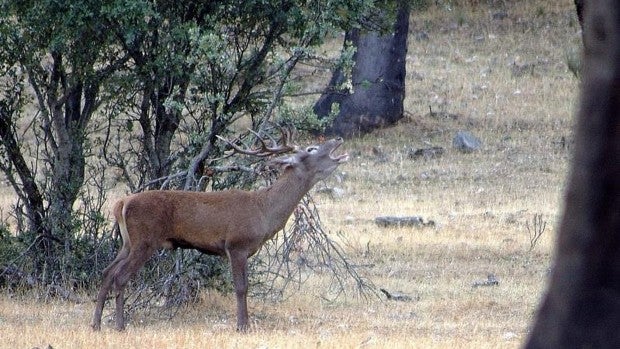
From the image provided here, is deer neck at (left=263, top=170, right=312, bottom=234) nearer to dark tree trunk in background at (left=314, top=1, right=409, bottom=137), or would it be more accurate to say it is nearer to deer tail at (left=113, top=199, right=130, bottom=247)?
deer tail at (left=113, top=199, right=130, bottom=247)

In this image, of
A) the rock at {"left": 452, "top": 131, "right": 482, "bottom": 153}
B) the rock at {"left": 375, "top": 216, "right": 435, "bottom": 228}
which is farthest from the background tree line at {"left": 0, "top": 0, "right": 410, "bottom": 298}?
the rock at {"left": 452, "top": 131, "right": 482, "bottom": 153}

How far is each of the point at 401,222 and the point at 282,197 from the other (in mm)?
7512

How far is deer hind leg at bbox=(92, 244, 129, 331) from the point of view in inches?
416

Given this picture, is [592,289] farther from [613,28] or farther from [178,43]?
[178,43]

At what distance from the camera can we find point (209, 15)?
11883mm

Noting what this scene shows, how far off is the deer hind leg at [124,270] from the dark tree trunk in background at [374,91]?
16662mm

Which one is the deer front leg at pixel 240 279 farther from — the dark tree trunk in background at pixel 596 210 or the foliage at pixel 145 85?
the dark tree trunk in background at pixel 596 210

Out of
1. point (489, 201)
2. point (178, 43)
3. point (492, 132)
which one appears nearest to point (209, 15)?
point (178, 43)

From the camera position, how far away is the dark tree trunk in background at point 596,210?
4.13 metres

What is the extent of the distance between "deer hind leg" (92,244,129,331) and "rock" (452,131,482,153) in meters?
15.9

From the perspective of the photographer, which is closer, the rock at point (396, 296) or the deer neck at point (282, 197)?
the deer neck at point (282, 197)

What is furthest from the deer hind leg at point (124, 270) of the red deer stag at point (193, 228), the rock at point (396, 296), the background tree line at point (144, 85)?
the rock at point (396, 296)

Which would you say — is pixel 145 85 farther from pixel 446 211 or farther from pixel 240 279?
pixel 446 211

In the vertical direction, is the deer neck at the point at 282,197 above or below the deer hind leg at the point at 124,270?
above
